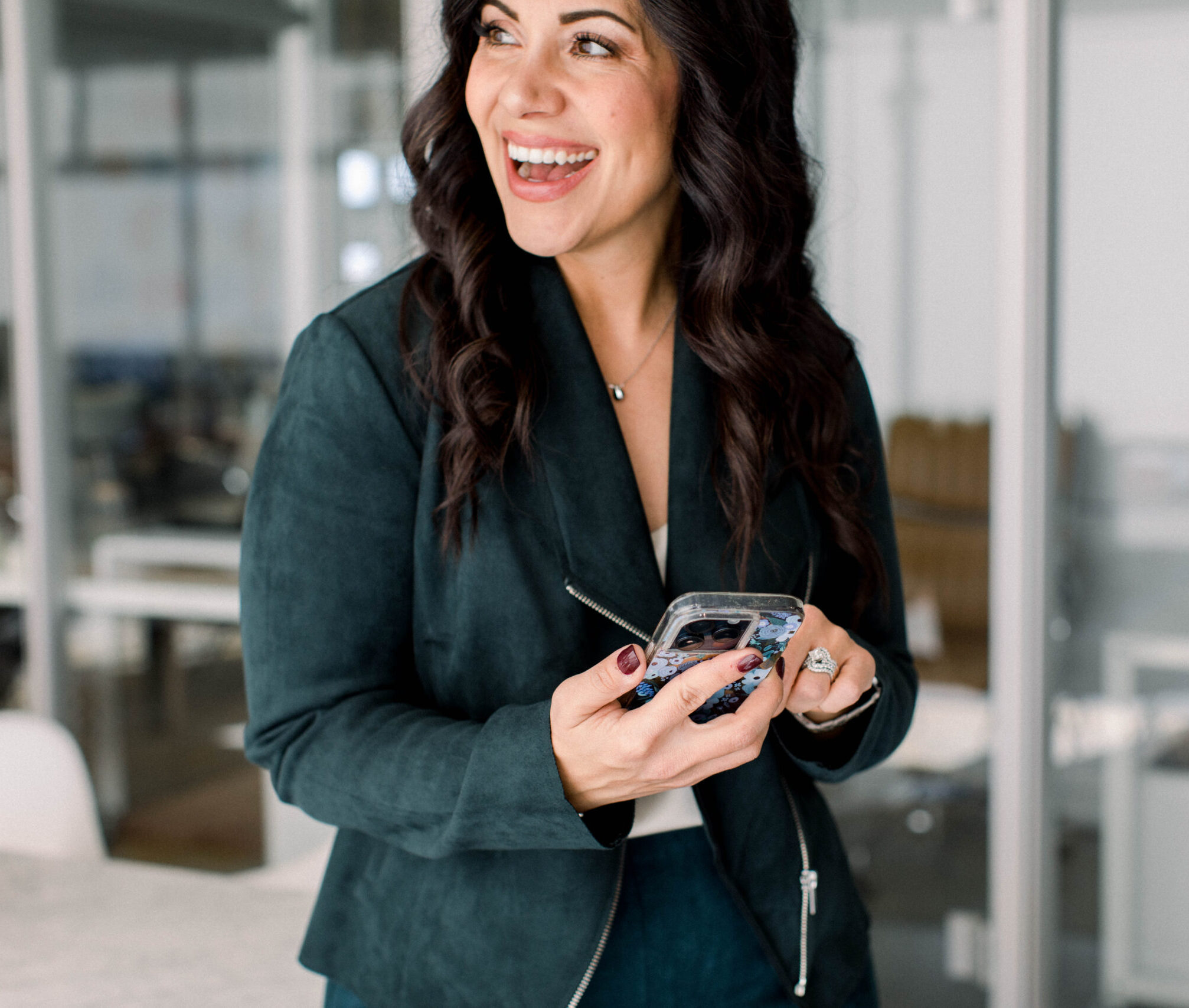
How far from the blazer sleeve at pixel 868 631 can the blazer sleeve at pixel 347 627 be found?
342 millimetres

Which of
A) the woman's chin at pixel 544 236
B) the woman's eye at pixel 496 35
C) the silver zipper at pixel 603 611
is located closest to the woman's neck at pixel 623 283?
the woman's chin at pixel 544 236

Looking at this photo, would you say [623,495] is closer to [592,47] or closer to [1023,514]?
[592,47]

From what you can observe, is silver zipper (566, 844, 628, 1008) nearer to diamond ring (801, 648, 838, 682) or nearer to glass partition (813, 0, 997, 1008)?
diamond ring (801, 648, 838, 682)

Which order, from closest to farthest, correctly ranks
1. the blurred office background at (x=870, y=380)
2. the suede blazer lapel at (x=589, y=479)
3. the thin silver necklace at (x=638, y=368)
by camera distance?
the suede blazer lapel at (x=589, y=479) → the thin silver necklace at (x=638, y=368) → the blurred office background at (x=870, y=380)

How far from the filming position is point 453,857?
1.13 metres

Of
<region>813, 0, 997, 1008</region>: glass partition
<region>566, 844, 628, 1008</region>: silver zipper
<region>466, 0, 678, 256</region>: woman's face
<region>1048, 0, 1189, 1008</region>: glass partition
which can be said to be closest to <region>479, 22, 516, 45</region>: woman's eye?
<region>466, 0, 678, 256</region>: woman's face

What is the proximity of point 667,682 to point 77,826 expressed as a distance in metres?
1.35

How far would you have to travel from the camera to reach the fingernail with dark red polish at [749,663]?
92cm

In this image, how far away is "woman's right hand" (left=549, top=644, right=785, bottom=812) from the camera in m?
0.92

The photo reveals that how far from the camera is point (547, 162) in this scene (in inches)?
46.1

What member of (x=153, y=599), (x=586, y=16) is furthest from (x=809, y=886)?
(x=153, y=599)

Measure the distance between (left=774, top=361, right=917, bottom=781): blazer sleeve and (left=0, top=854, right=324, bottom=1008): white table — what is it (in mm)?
657

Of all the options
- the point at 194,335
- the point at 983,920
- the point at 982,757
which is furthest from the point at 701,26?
the point at 194,335

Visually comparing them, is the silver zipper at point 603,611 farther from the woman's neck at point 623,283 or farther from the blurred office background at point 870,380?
the blurred office background at point 870,380
